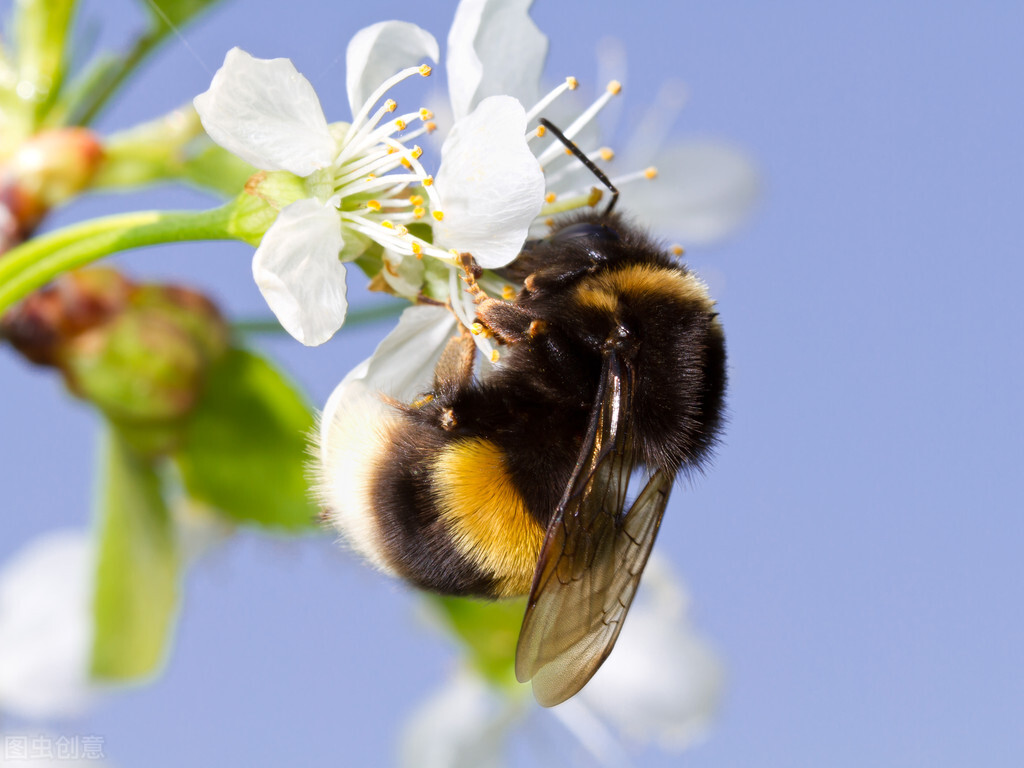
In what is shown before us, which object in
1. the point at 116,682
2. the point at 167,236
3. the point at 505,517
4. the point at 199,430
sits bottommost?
the point at 116,682

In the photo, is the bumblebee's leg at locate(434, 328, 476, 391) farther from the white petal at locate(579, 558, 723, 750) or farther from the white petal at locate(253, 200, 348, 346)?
the white petal at locate(579, 558, 723, 750)

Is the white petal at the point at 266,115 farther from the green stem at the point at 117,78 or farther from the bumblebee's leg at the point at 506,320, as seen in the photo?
the green stem at the point at 117,78

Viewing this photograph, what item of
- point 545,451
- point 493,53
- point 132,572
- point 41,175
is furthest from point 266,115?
point 132,572

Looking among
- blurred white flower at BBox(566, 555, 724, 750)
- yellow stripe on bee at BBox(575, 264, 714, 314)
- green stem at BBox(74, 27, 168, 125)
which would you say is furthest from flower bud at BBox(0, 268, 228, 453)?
blurred white flower at BBox(566, 555, 724, 750)

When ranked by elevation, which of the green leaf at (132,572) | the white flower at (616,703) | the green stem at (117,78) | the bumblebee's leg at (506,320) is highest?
the bumblebee's leg at (506,320)

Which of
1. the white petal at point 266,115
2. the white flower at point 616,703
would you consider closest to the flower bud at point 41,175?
the white petal at point 266,115

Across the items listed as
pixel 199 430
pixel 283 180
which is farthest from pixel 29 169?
pixel 283 180

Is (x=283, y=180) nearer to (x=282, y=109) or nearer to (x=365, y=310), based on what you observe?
(x=282, y=109)
